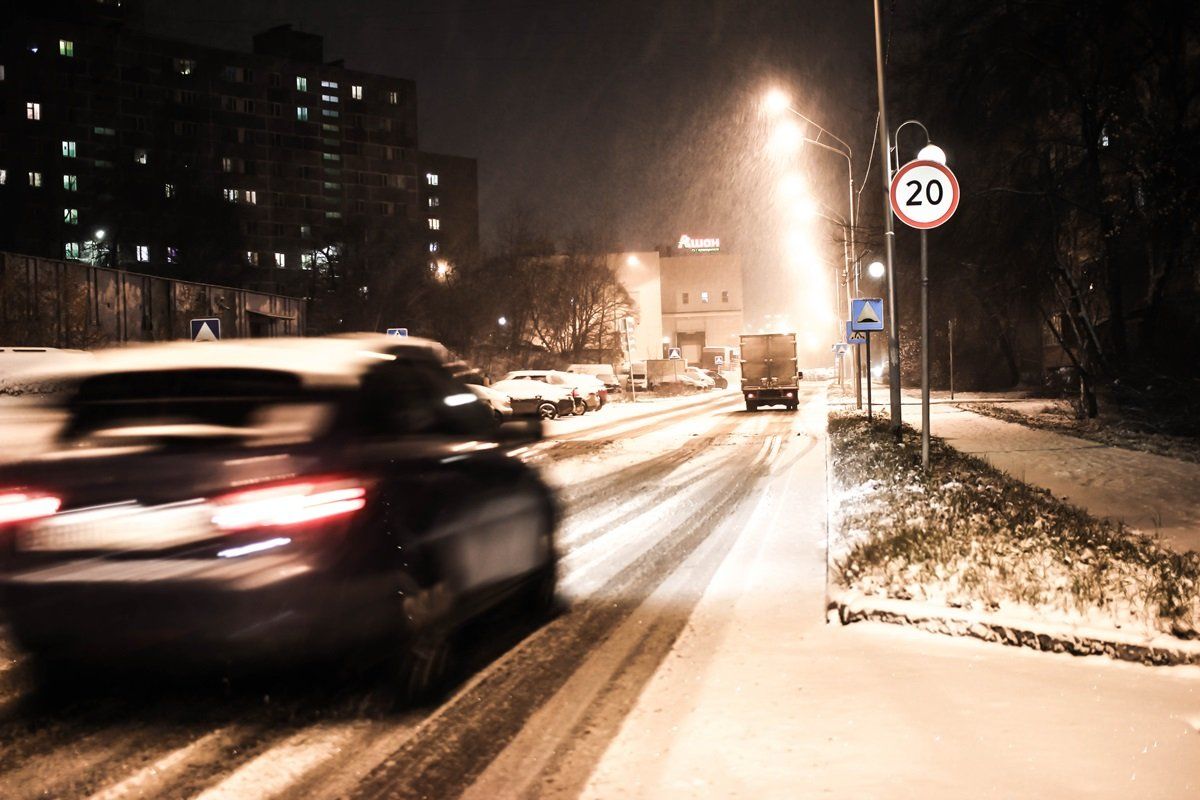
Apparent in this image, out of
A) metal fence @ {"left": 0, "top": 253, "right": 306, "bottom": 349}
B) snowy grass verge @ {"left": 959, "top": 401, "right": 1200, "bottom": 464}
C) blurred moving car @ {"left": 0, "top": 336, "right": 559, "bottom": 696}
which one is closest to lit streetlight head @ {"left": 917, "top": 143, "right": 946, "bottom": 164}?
snowy grass verge @ {"left": 959, "top": 401, "right": 1200, "bottom": 464}

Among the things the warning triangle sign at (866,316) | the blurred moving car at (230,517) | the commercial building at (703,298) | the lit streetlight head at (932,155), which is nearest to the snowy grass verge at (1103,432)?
the warning triangle sign at (866,316)

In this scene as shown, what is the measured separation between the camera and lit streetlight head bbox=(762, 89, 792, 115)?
24.1m

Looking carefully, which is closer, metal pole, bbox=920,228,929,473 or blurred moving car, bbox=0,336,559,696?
blurred moving car, bbox=0,336,559,696

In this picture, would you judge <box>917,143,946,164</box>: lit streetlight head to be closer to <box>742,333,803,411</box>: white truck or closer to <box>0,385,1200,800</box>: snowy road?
<box>0,385,1200,800</box>: snowy road

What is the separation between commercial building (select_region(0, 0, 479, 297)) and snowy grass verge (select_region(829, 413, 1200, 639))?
61.9 meters

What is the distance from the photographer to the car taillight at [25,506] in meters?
4.52

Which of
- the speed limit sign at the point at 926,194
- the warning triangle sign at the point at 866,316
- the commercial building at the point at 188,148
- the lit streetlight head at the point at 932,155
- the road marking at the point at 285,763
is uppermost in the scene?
the commercial building at the point at 188,148

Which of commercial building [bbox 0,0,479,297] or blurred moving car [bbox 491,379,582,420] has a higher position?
commercial building [bbox 0,0,479,297]

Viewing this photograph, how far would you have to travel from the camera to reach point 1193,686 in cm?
505

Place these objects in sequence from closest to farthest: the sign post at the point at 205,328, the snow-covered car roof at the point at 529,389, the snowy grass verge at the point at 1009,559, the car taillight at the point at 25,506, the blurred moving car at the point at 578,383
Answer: the car taillight at the point at 25,506, the snowy grass verge at the point at 1009,559, the sign post at the point at 205,328, the snow-covered car roof at the point at 529,389, the blurred moving car at the point at 578,383

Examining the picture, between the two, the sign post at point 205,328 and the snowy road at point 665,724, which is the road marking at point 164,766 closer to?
the snowy road at point 665,724

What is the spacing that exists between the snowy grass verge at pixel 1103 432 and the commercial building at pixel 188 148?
49.1 metres

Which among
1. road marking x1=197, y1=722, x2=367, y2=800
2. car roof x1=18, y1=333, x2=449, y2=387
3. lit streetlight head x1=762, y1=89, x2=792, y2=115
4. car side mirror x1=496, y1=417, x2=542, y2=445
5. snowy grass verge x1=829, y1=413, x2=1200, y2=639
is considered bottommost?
road marking x1=197, y1=722, x2=367, y2=800

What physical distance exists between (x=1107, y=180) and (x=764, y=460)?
10066 millimetres
